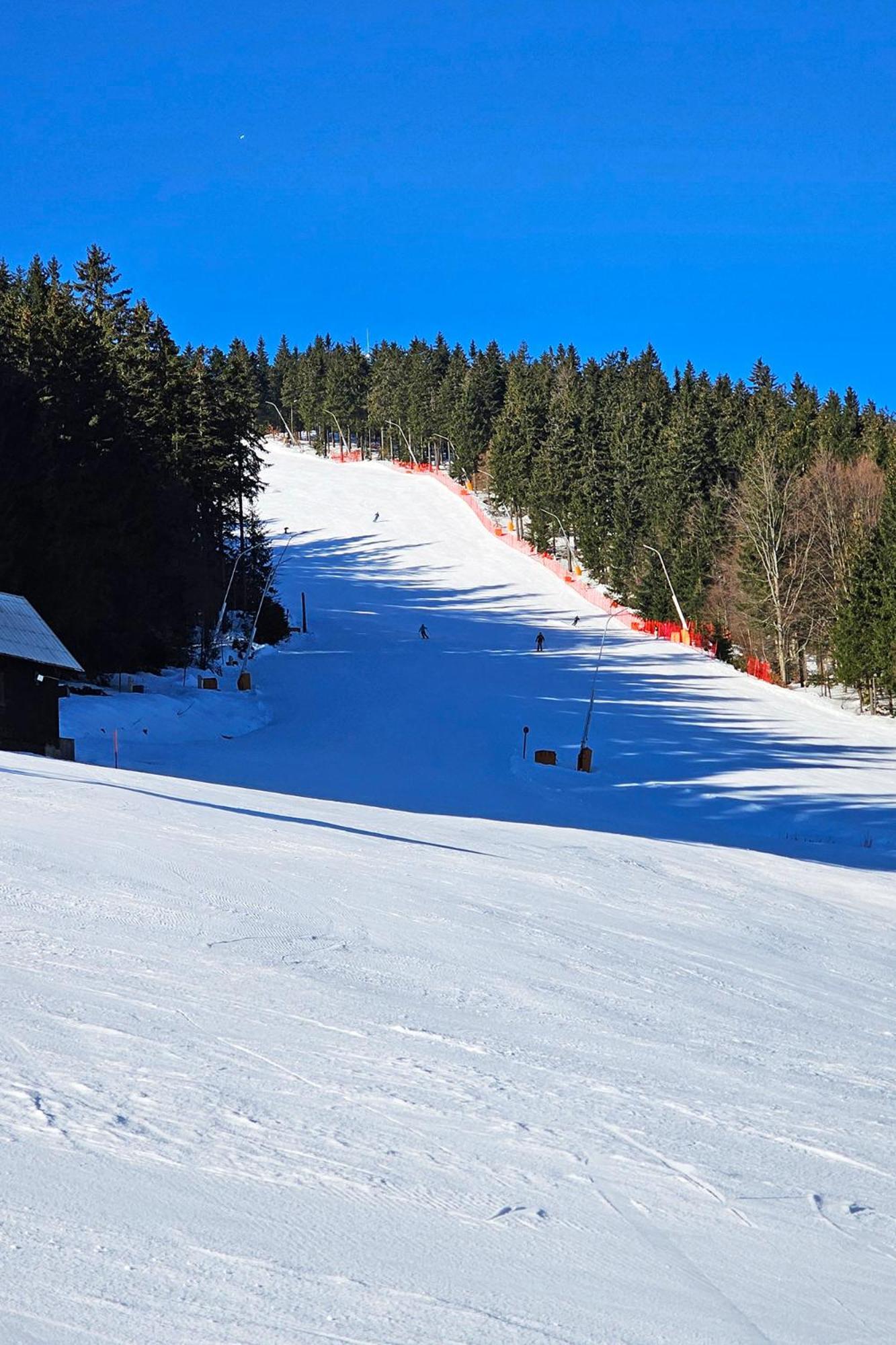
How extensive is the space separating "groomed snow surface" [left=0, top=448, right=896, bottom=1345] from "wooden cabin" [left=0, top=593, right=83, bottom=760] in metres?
11.9

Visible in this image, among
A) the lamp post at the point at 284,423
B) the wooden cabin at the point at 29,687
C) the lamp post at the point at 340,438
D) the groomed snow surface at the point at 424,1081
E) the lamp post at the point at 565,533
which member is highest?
the lamp post at the point at 284,423

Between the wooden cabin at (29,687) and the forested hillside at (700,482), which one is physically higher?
the forested hillside at (700,482)

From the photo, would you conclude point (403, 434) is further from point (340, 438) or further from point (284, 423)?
point (284, 423)

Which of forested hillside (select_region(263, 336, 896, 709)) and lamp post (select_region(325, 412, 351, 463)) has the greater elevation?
lamp post (select_region(325, 412, 351, 463))

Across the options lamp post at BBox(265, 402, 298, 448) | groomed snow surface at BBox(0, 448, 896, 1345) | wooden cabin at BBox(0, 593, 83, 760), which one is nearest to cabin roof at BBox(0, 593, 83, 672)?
wooden cabin at BBox(0, 593, 83, 760)

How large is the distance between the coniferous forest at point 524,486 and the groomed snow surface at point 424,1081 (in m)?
25.1

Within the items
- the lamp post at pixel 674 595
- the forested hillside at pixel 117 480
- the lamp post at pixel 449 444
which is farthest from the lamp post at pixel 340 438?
the forested hillside at pixel 117 480

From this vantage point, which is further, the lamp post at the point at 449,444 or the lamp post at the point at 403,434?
the lamp post at the point at 403,434

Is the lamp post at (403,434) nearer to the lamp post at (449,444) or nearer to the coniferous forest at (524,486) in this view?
the lamp post at (449,444)

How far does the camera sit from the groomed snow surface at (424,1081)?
165 inches

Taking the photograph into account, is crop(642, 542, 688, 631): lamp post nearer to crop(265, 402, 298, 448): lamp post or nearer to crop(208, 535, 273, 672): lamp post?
crop(208, 535, 273, 672): lamp post

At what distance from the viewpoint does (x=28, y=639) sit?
30.1 metres

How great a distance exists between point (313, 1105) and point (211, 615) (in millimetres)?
54011

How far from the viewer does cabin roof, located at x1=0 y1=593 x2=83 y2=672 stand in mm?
28984
